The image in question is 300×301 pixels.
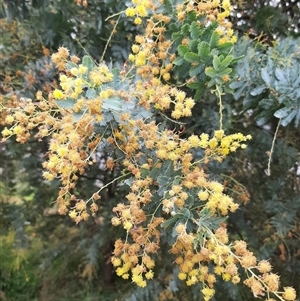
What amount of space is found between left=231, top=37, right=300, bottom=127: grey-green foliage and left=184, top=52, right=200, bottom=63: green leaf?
180 millimetres

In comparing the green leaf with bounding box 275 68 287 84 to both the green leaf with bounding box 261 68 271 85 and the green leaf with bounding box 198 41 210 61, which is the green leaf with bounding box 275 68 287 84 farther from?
the green leaf with bounding box 198 41 210 61

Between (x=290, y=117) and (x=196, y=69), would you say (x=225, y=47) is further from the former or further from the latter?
(x=290, y=117)

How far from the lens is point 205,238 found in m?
0.88

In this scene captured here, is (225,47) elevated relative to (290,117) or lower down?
elevated

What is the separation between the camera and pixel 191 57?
3.36 feet

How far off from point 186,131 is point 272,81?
51 cm

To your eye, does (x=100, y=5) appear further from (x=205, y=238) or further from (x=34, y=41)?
(x=205, y=238)

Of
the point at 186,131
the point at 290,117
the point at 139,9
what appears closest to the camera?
the point at 139,9

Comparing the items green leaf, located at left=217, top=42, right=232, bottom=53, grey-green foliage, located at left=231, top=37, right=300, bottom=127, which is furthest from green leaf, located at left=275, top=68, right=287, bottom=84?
green leaf, located at left=217, top=42, right=232, bottom=53

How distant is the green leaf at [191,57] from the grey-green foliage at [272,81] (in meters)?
0.18

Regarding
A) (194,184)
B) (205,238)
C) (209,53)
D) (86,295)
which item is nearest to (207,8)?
(209,53)

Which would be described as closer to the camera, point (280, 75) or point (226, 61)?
point (226, 61)

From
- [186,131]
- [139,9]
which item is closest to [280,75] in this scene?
[139,9]

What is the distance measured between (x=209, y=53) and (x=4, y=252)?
221 cm
